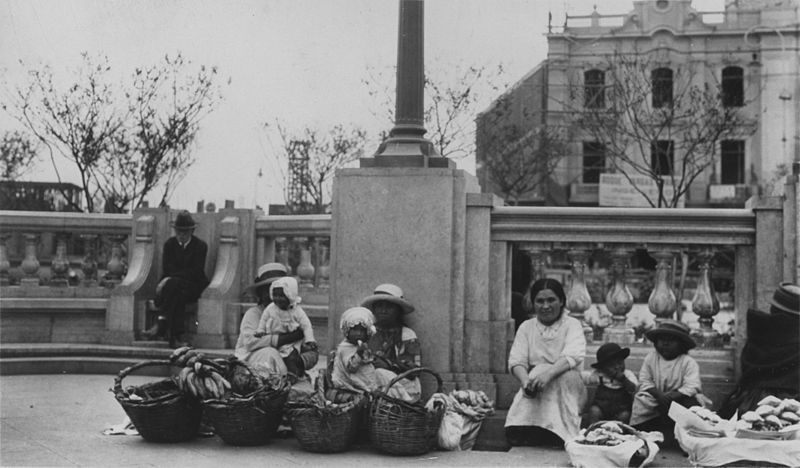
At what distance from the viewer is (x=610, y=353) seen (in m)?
6.98

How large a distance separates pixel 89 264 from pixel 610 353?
24.3 feet

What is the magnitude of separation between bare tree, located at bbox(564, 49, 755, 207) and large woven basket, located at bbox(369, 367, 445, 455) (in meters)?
18.4

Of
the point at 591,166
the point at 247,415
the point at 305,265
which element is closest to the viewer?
the point at 247,415

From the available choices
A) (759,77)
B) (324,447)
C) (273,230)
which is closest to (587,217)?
(324,447)

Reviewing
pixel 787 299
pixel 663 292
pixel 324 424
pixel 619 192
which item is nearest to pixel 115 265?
pixel 324 424

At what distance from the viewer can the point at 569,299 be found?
25.8 ft

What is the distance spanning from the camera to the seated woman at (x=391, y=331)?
7.37 metres

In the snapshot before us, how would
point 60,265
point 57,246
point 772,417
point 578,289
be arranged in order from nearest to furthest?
point 772,417 → point 578,289 → point 60,265 → point 57,246

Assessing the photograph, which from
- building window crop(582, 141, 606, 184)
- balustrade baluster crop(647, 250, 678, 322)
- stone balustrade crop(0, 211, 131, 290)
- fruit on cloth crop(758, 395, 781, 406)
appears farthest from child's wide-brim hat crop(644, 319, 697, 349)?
building window crop(582, 141, 606, 184)

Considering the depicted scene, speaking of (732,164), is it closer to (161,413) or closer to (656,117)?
(656,117)

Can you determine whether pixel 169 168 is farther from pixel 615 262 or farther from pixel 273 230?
pixel 615 262

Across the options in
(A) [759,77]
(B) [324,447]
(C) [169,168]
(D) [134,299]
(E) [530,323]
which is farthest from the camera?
(A) [759,77]

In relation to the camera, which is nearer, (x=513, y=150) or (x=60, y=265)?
(x=60, y=265)

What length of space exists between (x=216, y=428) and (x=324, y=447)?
819 millimetres
